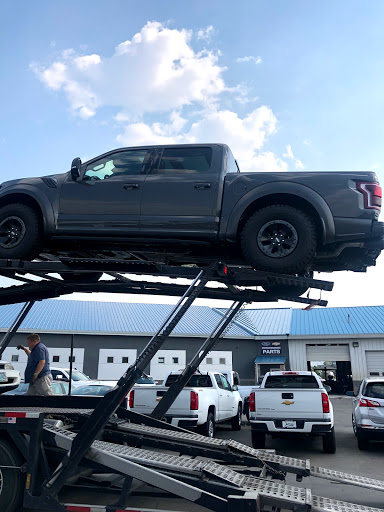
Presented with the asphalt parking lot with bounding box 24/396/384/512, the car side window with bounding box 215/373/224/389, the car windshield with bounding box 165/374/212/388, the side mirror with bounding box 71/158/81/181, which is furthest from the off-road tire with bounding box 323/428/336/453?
the side mirror with bounding box 71/158/81/181

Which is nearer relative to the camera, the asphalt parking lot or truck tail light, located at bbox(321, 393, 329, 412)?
the asphalt parking lot

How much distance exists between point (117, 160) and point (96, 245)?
112 centimetres

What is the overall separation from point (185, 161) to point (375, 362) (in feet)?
87.3

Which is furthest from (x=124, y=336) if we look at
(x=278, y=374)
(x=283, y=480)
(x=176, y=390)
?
(x=283, y=480)

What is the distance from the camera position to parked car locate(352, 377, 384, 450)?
26.8 ft

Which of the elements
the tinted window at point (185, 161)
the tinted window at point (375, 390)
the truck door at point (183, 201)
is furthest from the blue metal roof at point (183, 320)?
the truck door at point (183, 201)

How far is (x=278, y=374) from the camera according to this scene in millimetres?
9250

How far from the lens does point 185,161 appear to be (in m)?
5.44

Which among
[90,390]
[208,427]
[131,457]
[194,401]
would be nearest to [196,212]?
[131,457]

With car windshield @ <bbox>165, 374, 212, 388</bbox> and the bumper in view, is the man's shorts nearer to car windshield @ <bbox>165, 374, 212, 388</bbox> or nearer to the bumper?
the bumper

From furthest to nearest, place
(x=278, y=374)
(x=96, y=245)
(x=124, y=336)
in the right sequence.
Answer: (x=124, y=336)
(x=278, y=374)
(x=96, y=245)

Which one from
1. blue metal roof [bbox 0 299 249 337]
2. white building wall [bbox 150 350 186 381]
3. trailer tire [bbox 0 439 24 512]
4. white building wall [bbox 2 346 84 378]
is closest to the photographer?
trailer tire [bbox 0 439 24 512]

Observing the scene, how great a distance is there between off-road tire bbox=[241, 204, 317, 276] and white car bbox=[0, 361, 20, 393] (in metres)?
3.90

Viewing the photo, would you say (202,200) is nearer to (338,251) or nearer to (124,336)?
(338,251)
